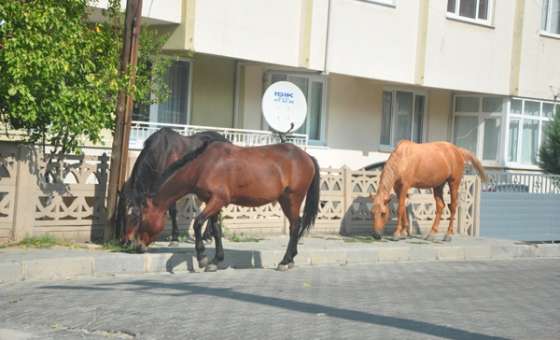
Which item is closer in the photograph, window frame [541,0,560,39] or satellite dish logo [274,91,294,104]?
satellite dish logo [274,91,294,104]

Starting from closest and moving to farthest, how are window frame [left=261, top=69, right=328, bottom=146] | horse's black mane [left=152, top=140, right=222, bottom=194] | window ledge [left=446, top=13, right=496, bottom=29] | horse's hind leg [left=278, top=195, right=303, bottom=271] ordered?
horse's black mane [left=152, top=140, right=222, bottom=194] → horse's hind leg [left=278, top=195, right=303, bottom=271] → window frame [left=261, top=69, right=328, bottom=146] → window ledge [left=446, top=13, right=496, bottom=29]

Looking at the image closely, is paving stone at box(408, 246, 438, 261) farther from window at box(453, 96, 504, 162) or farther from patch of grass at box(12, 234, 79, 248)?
window at box(453, 96, 504, 162)

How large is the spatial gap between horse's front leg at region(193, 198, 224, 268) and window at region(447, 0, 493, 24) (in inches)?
593

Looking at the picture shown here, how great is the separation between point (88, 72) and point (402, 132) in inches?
615

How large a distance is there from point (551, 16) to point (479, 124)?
3.98 m

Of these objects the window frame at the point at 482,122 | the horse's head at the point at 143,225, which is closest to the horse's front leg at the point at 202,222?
the horse's head at the point at 143,225

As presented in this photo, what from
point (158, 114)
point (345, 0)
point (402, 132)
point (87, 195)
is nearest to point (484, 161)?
point (402, 132)

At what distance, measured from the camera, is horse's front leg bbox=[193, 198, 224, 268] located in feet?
41.2

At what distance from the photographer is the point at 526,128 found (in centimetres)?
2830

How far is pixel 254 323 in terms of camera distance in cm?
905

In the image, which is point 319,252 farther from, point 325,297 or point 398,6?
point 398,6

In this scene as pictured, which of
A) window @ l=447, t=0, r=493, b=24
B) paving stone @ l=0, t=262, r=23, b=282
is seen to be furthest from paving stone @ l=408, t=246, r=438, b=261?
window @ l=447, t=0, r=493, b=24

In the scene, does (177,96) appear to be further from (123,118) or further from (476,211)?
(123,118)

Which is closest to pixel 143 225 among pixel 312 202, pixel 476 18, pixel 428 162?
pixel 312 202
